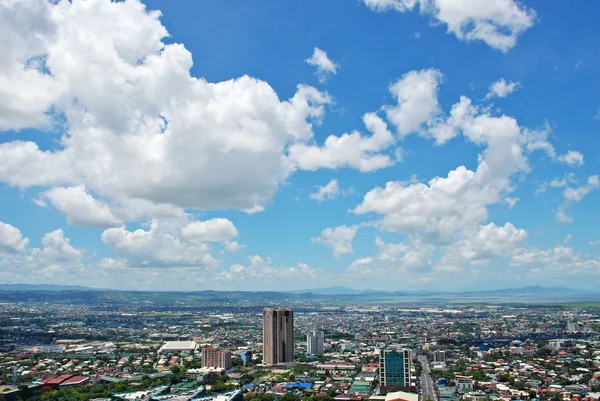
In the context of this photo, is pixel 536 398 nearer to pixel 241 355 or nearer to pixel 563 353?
pixel 563 353

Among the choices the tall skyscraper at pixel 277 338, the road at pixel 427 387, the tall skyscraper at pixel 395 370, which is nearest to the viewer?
the road at pixel 427 387

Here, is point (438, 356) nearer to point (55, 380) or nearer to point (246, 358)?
point (246, 358)

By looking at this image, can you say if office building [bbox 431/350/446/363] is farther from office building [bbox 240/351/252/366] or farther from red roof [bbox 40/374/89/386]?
red roof [bbox 40/374/89/386]

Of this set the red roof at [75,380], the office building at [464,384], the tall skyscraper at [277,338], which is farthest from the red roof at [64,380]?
the office building at [464,384]

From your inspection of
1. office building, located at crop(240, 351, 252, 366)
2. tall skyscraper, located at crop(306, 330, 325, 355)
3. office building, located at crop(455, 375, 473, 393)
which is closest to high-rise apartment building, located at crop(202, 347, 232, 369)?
office building, located at crop(240, 351, 252, 366)

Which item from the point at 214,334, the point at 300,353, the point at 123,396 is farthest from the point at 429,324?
the point at 123,396

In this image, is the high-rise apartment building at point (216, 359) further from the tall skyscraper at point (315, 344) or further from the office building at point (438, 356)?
the office building at point (438, 356)
